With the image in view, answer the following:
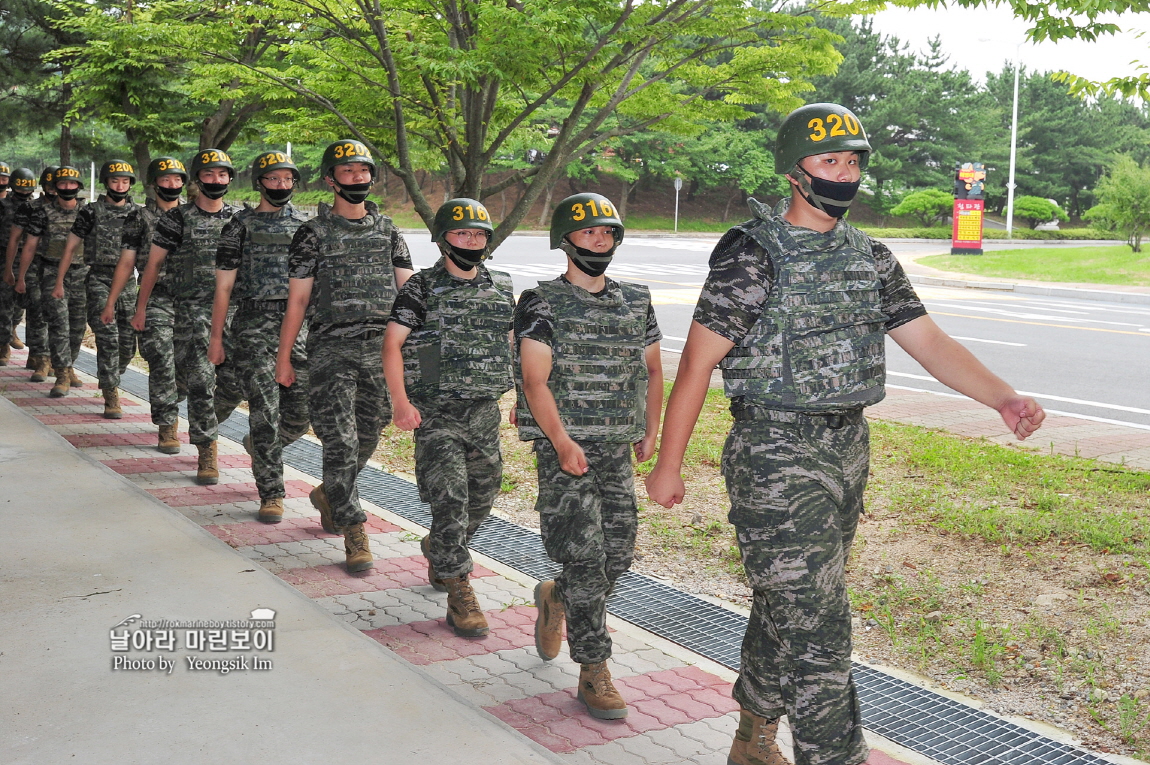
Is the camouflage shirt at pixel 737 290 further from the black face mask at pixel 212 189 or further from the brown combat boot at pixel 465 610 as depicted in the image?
the black face mask at pixel 212 189

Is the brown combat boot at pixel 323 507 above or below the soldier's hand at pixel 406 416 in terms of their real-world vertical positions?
below

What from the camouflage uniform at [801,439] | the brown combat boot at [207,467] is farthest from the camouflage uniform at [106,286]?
the camouflage uniform at [801,439]

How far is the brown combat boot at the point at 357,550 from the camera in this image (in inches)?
228

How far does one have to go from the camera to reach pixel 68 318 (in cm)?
1077

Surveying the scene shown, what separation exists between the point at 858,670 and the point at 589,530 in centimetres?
137

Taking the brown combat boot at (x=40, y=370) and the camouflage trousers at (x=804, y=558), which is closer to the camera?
the camouflage trousers at (x=804, y=558)

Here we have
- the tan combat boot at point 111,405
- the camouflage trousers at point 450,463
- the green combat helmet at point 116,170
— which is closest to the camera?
the camouflage trousers at point 450,463

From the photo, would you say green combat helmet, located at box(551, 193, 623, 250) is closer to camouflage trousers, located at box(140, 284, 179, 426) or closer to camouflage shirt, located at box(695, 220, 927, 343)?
camouflage shirt, located at box(695, 220, 927, 343)

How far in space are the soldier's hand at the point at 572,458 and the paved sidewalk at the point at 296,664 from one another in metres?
0.90

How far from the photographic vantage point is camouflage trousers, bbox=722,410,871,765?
329 cm

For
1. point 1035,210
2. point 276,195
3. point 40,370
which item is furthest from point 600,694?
point 1035,210

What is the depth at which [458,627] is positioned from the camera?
4.95 metres

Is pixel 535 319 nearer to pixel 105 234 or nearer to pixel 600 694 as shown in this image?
pixel 600 694

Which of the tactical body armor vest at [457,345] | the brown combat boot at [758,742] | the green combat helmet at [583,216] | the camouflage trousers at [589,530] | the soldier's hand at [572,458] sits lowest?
the brown combat boot at [758,742]
